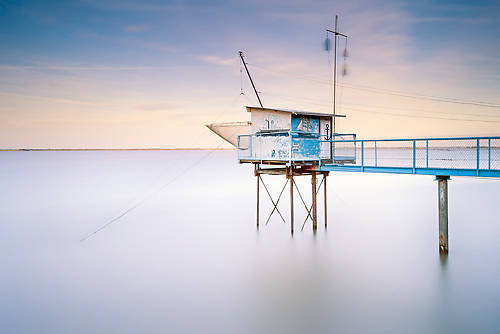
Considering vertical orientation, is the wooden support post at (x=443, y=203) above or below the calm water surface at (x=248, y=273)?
above

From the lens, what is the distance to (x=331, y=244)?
18.5 m

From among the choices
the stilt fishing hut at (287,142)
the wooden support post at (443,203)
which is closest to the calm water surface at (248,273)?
the wooden support post at (443,203)

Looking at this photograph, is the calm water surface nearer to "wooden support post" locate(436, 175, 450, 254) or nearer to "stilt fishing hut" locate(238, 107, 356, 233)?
"wooden support post" locate(436, 175, 450, 254)

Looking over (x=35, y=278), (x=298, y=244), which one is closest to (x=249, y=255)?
(x=298, y=244)

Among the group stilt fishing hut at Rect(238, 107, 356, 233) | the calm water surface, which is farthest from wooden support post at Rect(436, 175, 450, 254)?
stilt fishing hut at Rect(238, 107, 356, 233)

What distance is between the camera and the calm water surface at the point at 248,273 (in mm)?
11281

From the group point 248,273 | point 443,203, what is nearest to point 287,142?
point 248,273

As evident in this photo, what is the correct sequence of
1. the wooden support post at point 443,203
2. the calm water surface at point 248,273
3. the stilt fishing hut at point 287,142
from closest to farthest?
the calm water surface at point 248,273 < the wooden support post at point 443,203 < the stilt fishing hut at point 287,142

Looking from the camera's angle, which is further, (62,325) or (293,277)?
(293,277)

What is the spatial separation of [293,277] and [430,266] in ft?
18.0

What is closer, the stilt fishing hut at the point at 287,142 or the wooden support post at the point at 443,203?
the wooden support post at the point at 443,203

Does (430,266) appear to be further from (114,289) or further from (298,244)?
(114,289)

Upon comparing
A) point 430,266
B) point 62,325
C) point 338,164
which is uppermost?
point 338,164

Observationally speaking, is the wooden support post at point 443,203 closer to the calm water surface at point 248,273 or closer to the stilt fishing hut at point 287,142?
the calm water surface at point 248,273
